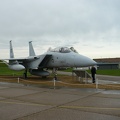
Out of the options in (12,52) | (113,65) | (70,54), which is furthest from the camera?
(113,65)

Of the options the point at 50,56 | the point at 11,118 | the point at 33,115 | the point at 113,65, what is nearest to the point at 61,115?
the point at 33,115

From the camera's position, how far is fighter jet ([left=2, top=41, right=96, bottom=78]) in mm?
18109

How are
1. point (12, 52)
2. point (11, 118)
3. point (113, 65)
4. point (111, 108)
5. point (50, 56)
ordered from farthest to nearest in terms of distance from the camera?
1. point (113, 65)
2. point (12, 52)
3. point (50, 56)
4. point (111, 108)
5. point (11, 118)

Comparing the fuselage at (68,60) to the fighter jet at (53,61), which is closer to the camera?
the fuselage at (68,60)

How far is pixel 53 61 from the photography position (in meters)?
20.3

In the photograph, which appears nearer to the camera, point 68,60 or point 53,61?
point 68,60

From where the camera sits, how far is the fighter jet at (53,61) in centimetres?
1811

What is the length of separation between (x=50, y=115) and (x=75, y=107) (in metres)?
1.48

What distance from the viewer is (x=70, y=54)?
18.9 metres

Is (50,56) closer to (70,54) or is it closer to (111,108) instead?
(70,54)

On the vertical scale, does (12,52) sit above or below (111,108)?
above

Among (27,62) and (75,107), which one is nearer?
(75,107)

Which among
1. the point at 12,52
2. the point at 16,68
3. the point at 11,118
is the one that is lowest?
the point at 11,118

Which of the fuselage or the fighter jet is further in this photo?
the fighter jet
